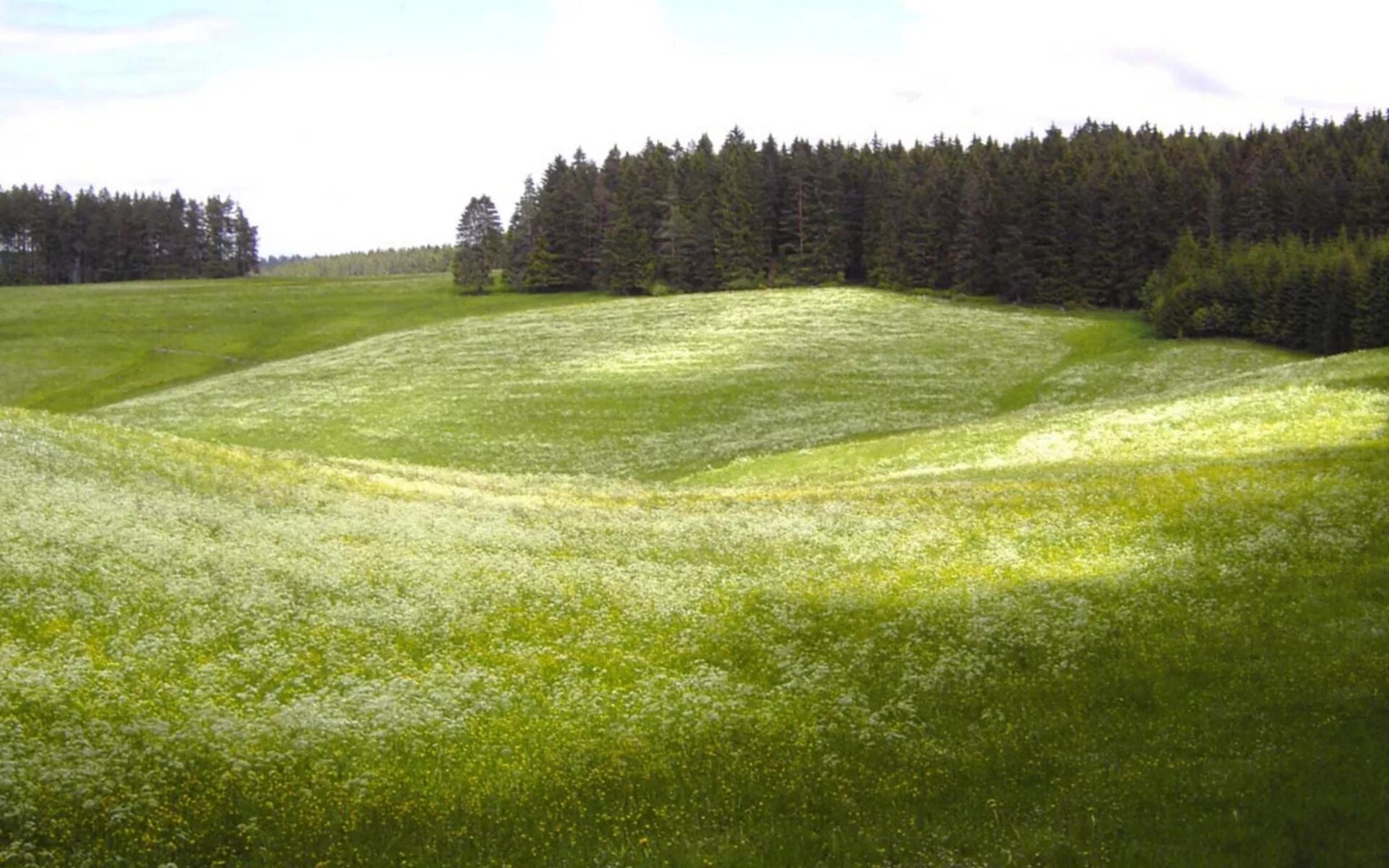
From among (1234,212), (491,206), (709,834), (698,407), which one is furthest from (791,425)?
(491,206)

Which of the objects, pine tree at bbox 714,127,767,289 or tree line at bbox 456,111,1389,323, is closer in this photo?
tree line at bbox 456,111,1389,323

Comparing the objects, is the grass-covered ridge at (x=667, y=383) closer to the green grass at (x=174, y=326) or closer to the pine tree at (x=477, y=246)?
the green grass at (x=174, y=326)

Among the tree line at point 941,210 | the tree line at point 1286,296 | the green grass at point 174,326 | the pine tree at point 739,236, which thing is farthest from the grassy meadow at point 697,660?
the pine tree at point 739,236

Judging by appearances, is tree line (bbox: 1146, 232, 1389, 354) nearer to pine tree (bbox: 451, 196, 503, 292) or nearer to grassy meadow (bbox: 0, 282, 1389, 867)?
grassy meadow (bbox: 0, 282, 1389, 867)

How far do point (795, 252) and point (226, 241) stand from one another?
118m

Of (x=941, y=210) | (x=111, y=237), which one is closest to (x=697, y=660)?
(x=941, y=210)

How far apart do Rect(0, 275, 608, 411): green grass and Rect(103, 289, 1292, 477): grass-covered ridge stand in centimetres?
712

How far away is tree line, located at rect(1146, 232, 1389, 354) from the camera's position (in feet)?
275

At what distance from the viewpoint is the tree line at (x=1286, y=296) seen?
83.8 m

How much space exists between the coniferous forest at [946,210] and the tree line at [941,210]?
0.80 ft

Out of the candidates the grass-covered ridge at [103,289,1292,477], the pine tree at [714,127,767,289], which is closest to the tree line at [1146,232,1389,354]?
the grass-covered ridge at [103,289,1292,477]

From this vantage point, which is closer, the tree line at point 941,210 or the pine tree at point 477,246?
the tree line at point 941,210

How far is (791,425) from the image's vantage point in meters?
71.3

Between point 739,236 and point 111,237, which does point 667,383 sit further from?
point 111,237
